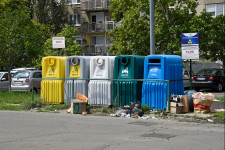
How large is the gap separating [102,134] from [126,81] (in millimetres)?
4742

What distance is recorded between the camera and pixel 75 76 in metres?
14.8

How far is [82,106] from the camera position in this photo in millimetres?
13305

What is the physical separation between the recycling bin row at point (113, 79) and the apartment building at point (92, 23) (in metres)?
29.8

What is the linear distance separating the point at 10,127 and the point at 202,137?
502 centimetres

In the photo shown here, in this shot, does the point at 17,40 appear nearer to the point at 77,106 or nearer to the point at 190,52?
the point at 77,106

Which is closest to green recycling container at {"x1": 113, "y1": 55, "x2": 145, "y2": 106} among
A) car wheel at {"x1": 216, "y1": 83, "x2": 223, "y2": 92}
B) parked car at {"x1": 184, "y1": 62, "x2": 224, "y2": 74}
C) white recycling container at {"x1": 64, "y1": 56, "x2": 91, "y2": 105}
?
white recycling container at {"x1": 64, "y1": 56, "x2": 91, "y2": 105}

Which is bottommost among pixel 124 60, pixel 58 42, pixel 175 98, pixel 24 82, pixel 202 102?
pixel 202 102

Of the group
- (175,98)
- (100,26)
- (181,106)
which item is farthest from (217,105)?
(100,26)

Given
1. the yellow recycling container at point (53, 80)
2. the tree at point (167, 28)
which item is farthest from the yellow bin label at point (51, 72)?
the tree at point (167, 28)

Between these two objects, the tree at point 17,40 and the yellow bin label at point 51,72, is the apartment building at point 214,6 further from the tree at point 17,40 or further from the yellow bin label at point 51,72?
the yellow bin label at point 51,72

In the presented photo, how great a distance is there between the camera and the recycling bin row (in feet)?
42.6

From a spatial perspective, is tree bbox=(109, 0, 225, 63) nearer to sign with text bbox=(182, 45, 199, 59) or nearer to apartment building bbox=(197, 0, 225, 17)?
sign with text bbox=(182, 45, 199, 59)

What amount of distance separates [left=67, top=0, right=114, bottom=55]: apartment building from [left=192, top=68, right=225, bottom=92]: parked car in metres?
21.4

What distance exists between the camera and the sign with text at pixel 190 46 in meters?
14.3
